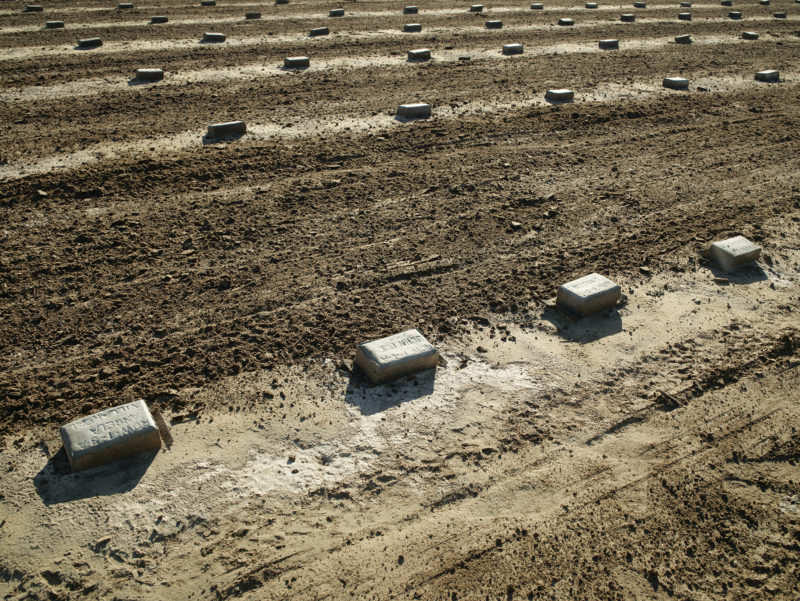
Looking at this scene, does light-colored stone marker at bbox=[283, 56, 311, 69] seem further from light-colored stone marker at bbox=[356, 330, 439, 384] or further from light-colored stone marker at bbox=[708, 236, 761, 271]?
light-colored stone marker at bbox=[356, 330, 439, 384]

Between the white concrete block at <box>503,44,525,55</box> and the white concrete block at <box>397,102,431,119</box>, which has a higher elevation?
the white concrete block at <box>503,44,525,55</box>

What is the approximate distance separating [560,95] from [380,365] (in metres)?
7.66

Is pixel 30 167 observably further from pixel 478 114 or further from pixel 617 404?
pixel 617 404

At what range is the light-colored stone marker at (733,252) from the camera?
5996 millimetres

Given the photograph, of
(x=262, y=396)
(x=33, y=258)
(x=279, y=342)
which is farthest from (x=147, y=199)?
(x=262, y=396)

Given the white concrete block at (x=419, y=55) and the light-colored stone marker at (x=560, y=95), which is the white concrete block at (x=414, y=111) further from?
the white concrete block at (x=419, y=55)

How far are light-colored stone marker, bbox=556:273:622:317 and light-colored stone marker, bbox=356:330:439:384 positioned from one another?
1378 millimetres

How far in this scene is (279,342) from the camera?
487 centimetres

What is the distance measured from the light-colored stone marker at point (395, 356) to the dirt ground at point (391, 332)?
0.12m

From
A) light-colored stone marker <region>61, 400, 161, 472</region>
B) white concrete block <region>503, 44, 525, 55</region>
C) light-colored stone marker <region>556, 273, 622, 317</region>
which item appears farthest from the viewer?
white concrete block <region>503, 44, 525, 55</region>

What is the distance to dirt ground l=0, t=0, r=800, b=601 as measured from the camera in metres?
3.34

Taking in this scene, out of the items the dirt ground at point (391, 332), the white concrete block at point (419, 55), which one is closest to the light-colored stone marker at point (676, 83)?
the dirt ground at point (391, 332)

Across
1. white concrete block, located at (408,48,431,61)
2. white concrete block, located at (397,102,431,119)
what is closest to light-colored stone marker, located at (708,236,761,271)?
white concrete block, located at (397,102,431,119)

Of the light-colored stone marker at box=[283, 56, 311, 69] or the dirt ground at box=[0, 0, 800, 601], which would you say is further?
the light-colored stone marker at box=[283, 56, 311, 69]
